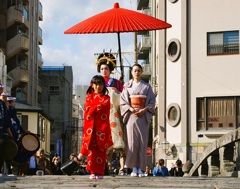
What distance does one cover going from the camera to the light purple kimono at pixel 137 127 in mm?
12469

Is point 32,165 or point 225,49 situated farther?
point 225,49

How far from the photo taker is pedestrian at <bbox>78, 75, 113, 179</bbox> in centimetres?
1162

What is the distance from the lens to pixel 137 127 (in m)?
12.5

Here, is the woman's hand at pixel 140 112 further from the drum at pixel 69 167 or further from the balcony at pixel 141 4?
the balcony at pixel 141 4

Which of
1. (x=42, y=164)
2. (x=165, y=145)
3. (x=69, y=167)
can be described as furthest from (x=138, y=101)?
(x=165, y=145)

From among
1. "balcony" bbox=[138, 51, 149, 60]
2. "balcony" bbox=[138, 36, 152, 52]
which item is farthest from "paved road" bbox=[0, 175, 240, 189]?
"balcony" bbox=[138, 51, 149, 60]

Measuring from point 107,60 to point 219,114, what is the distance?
73.9ft

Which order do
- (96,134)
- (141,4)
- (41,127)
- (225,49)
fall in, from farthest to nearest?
(141,4) < (41,127) < (225,49) < (96,134)

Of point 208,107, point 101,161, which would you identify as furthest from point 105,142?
point 208,107

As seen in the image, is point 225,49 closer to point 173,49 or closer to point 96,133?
point 173,49

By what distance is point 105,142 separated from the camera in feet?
38.3

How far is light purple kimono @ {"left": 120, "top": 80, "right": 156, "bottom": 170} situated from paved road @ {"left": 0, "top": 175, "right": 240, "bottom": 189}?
0.89 m

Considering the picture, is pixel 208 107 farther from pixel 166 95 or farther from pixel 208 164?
pixel 208 164

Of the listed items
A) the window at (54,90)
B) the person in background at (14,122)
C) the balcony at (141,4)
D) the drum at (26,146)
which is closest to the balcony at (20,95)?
the balcony at (141,4)
